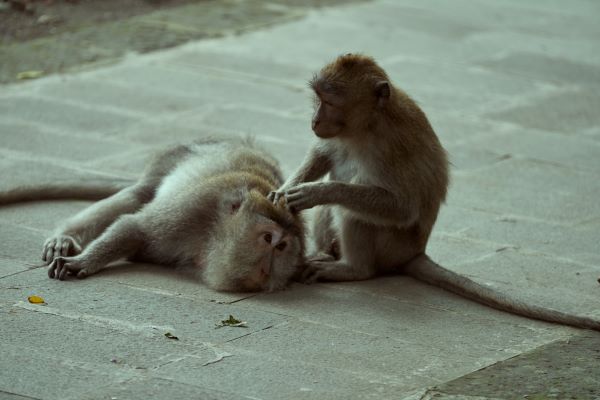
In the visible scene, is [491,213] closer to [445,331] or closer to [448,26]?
[445,331]

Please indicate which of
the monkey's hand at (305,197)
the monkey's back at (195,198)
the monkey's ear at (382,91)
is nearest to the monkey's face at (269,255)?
the monkey's hand at (305,197)

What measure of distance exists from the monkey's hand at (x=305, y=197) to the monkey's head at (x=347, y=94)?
0.27 m

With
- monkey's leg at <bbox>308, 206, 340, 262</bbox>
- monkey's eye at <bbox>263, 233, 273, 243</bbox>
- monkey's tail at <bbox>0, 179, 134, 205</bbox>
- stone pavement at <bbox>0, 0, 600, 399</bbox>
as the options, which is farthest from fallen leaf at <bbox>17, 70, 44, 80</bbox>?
monkey's eye at <bbox>263, 233, 273, 243</bbox>

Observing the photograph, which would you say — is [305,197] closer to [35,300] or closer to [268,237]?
[268,237]

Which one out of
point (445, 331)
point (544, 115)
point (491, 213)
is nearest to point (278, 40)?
point (544, 115)

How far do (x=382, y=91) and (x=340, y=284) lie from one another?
3.43 feet

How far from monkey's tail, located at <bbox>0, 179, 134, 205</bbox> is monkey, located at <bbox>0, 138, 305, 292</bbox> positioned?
41 centimetres

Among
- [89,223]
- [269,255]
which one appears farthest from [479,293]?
[89,223]

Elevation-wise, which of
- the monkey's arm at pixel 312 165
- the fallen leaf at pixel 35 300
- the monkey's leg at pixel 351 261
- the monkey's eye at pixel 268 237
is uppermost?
the monkey's arm at pixel 312 165

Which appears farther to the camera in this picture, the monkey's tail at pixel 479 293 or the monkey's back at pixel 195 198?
the monkey's back at pixel 195 198

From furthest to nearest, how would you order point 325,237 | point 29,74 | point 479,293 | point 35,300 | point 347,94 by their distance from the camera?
1. point 29,74
2. point 325,237
3. point 479,293
4. point 347,94
5. point 35,300

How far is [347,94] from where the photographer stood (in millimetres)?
6188

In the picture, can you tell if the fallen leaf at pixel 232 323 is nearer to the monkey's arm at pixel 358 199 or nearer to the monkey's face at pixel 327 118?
the monkey's arm at pixel 358 199

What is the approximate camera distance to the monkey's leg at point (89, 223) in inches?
261
